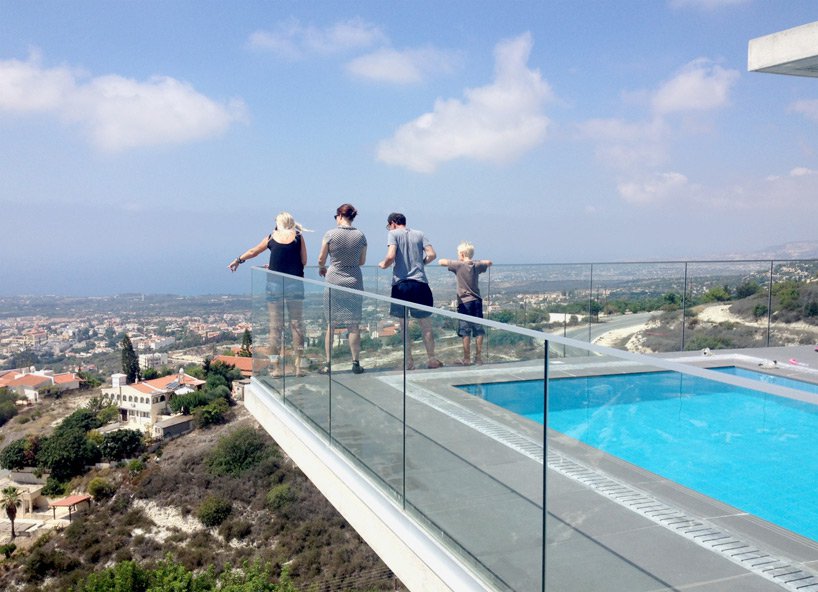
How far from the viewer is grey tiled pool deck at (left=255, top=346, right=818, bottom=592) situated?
6.68 feet

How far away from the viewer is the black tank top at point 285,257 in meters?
6.64

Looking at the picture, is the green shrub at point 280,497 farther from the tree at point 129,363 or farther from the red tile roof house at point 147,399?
the tree at point 129,363

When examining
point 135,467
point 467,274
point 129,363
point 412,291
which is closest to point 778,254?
point 467,274

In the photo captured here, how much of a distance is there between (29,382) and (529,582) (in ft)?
304

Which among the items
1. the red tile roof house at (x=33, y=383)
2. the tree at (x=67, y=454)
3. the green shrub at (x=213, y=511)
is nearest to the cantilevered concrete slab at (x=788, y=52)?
the green shrub at (x=213, y=511)

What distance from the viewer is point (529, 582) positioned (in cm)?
265

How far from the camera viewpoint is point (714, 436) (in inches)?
77.4

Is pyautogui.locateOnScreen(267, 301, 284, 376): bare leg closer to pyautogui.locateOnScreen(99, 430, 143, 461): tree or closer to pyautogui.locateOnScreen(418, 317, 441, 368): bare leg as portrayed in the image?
pyautogui.locateOnScreen(418, 317, 441, 368): bare leg

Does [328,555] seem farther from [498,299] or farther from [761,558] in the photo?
[761,558]

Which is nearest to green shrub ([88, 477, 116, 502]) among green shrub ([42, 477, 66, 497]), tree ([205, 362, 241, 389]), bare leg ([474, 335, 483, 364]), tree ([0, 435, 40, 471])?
green shrub ([42, 477, 66, 497])

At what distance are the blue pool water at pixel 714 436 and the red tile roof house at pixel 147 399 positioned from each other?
253ft

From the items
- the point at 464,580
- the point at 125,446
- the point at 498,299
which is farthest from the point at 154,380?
the point at 464,580

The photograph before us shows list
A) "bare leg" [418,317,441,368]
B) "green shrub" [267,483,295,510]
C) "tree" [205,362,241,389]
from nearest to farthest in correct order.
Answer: "bare leg" [418,317,441,368]
"green shrub" [267,483,295,510]
"tree" [205,362,241,389]

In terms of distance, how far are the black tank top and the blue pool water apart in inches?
184
